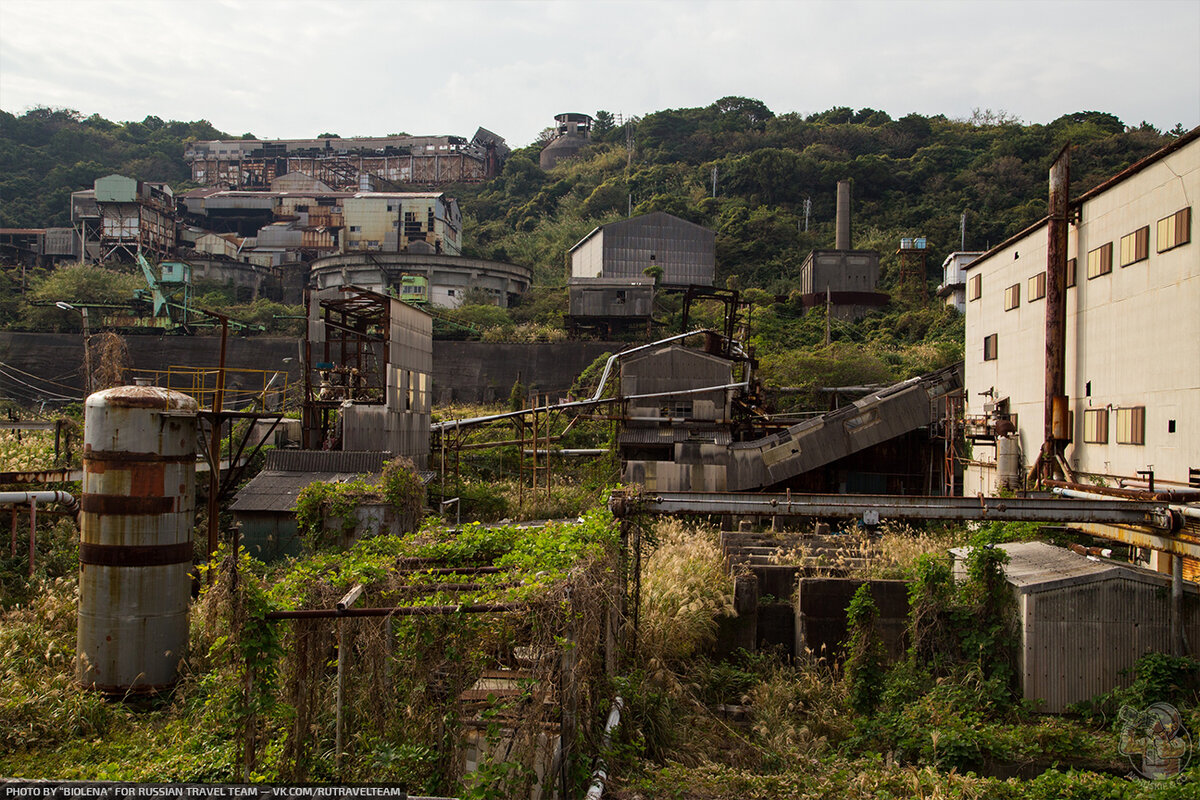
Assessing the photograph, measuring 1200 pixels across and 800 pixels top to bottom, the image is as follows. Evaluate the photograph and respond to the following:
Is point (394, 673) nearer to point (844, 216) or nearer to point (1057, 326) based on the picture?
point (1057, 326)

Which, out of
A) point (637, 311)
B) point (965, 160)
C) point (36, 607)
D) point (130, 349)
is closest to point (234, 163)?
point (130, 349)

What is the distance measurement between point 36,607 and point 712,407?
17591 mm

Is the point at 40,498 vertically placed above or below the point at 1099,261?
below

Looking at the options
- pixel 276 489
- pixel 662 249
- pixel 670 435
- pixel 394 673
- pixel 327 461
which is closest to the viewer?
pixel 394 673

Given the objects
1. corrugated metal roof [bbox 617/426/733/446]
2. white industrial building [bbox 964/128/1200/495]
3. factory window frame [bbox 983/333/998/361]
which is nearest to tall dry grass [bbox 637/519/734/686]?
white industrial building [bbox 964/128/1200/495]

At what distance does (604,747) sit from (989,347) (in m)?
18.6

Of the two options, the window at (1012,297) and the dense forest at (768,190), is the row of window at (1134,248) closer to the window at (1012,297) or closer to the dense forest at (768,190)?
the window at (1012,297)

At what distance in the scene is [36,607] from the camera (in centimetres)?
1223

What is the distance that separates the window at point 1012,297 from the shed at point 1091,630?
1111cm

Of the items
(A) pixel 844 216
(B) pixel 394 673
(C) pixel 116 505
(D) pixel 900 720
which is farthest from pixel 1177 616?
Answer: (A) pixel 844 216

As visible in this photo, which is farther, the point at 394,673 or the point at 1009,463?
the point at 1009,463

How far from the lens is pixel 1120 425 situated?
15.5m

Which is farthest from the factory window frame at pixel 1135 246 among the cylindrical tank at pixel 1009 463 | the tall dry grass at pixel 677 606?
the tall dry grass at pixel 677 606

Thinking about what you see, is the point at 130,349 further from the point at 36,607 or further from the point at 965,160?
the point at 965,160
